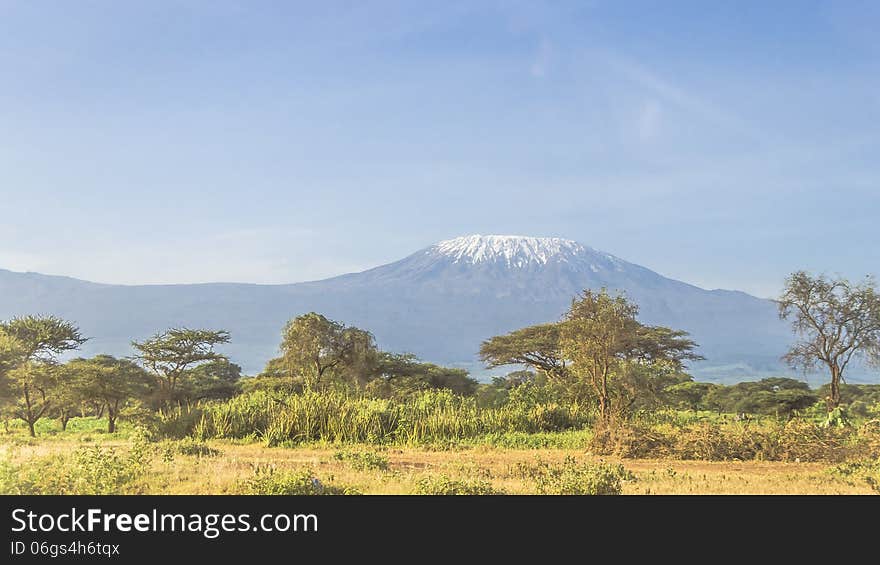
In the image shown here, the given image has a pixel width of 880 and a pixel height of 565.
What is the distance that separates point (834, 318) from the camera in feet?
94.6

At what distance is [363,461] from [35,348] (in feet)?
81.4

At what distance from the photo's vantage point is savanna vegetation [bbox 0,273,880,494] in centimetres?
1103

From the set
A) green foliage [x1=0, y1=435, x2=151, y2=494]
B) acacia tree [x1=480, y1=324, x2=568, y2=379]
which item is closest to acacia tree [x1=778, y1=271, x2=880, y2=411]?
acacia tree [x1=480, y1=324, x2=568, y2=379]

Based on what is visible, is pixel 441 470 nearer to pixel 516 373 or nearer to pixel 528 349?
pixel 528 349

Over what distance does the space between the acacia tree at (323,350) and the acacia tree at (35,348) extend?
732 cm

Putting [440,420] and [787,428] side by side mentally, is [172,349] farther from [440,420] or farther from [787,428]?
[787,428]

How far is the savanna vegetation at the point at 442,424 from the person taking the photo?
11031 mm

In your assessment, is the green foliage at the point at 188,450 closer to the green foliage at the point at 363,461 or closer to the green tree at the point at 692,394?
the green foliage at the point at 363,461

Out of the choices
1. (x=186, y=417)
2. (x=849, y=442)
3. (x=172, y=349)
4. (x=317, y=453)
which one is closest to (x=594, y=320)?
(x=849, y=442)

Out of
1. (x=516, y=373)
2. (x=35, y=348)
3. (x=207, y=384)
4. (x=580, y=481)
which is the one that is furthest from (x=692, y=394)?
(x=580, y=481)

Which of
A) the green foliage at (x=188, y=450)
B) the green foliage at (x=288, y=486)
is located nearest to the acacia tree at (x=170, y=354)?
the green foliage at (x=188, y=450)

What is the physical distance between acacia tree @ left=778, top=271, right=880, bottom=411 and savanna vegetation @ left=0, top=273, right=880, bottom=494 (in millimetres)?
55

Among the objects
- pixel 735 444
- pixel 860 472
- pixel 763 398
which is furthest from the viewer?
pixel 763 398

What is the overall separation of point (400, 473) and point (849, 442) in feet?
30.2
